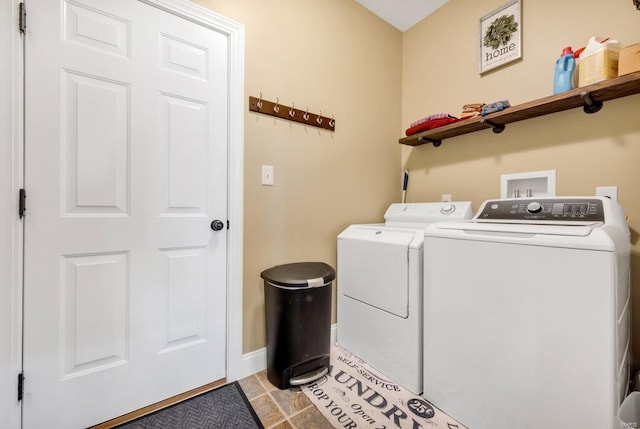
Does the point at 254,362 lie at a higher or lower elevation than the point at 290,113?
lower

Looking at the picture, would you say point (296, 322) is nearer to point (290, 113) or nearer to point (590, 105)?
point (290, 113)

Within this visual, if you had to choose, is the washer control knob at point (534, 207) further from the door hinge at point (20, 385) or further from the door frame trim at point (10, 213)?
the door hinge at point (20, 385)

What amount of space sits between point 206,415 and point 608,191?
2.29m

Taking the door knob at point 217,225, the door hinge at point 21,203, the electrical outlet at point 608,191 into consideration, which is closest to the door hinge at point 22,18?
the door hinge at point 21,203

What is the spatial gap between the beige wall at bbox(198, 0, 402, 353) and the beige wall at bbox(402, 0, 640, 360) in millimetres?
267

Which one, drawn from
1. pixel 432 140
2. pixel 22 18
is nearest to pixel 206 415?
pixel 22 18

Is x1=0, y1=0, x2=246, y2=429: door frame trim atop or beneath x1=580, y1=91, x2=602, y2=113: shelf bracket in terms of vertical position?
beneath

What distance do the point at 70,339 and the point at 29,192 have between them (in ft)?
2.09

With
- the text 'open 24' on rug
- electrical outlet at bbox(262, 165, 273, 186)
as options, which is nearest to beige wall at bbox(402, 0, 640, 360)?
the text 'open 24' on rug

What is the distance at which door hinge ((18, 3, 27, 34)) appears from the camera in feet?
3.49

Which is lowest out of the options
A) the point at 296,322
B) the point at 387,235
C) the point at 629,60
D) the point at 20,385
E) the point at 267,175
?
the point at 20,385

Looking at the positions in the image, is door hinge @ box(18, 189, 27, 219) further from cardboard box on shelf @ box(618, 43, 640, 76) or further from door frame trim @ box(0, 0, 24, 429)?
cardboard box on shelf @ box(618, 43, 640, 76)

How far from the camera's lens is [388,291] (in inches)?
61.7

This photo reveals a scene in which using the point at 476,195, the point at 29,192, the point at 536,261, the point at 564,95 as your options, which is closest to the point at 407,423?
the point at 536,261
